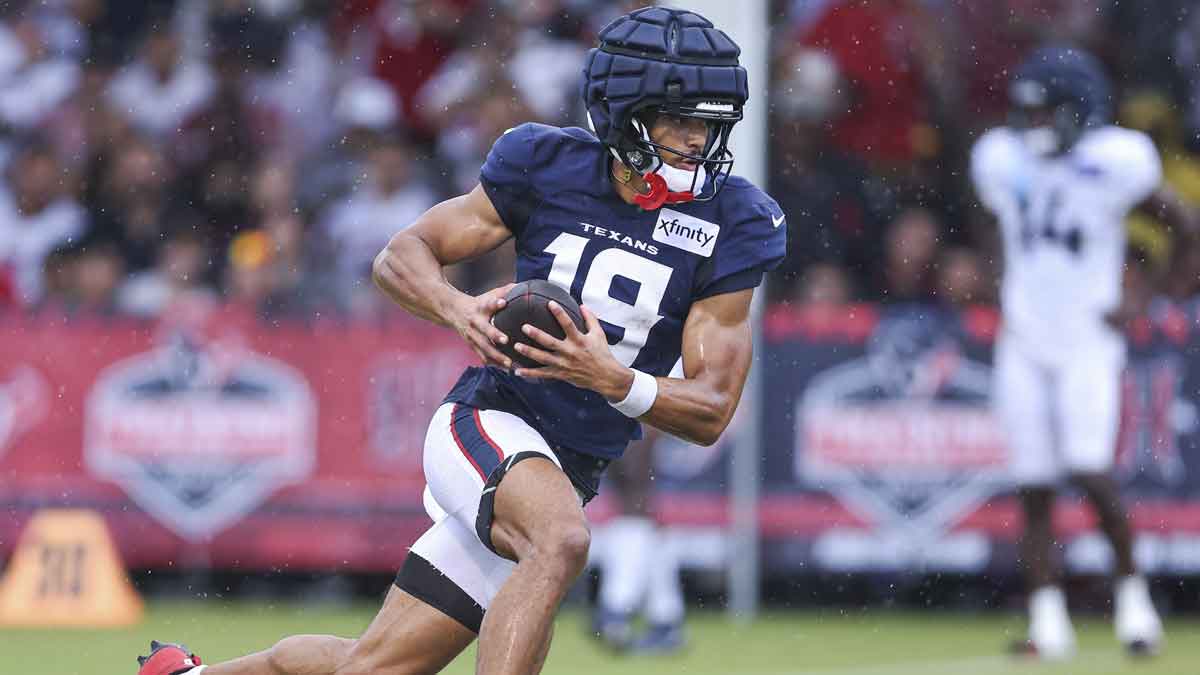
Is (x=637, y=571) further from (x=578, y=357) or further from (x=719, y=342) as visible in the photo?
(x=578, y=357)

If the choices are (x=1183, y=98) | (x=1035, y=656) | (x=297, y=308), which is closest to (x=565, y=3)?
(x=297, y=308)

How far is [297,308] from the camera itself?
10266 mm

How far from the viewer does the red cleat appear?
536 centimetres

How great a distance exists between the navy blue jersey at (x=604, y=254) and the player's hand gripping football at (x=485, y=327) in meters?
A: 0.31

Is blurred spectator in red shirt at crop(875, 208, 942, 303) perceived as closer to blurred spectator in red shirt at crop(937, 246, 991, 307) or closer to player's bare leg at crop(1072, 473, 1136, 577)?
blurred spectator in red shirt at crop(937, 246, 991, 307)

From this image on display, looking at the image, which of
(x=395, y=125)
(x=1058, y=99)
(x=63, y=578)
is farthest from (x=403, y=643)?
(x=395, y=125)

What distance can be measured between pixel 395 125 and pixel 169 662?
21.8ft

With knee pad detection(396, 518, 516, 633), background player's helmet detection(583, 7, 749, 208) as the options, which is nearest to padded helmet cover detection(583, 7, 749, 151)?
background player's helmet detection(583, 7, 749, 208)

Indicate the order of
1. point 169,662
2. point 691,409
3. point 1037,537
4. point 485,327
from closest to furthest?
point 485,327, point 691,409, point 169,662, point 1037,537

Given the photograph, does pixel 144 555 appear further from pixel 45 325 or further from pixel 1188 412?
pixel 1188 412

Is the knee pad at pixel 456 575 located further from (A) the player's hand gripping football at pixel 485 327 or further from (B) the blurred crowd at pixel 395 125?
(B) the blurred crowd at pixel 395 125

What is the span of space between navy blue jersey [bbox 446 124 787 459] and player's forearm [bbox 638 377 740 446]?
22 cm

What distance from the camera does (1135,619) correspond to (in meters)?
8.38

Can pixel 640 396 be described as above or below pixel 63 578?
above
